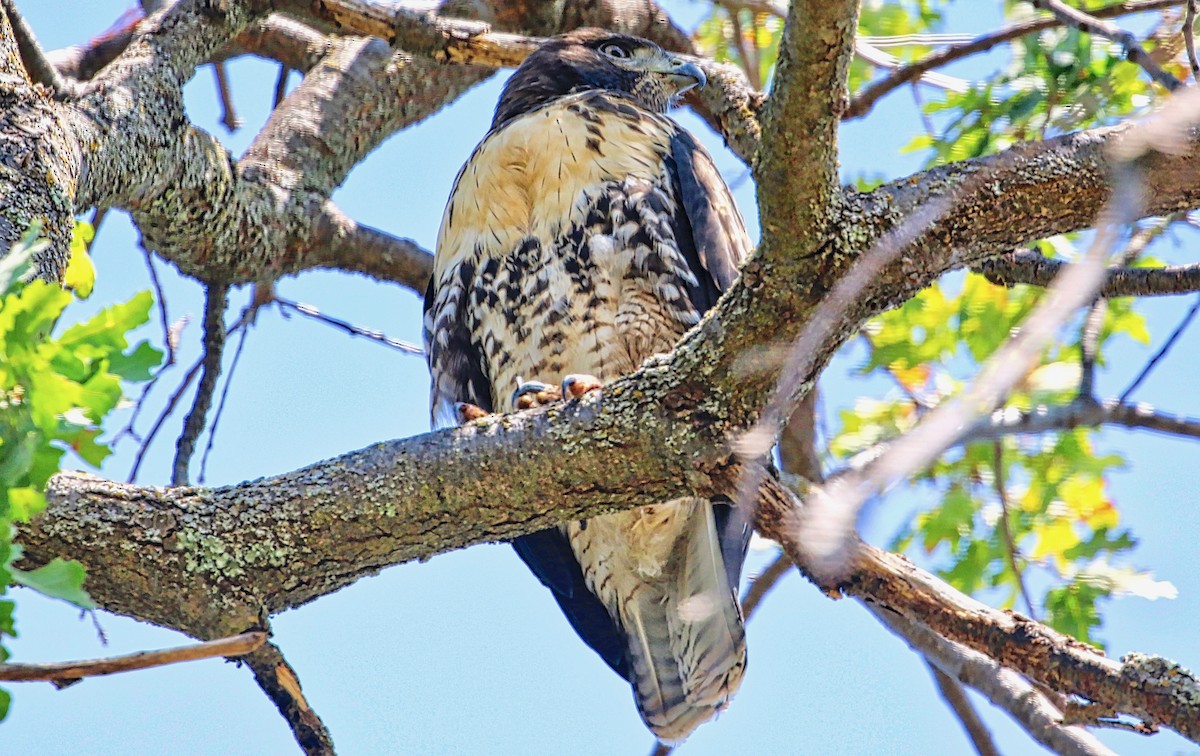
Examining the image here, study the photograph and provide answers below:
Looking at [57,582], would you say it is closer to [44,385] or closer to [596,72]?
[44,385]

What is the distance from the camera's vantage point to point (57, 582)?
1656mm

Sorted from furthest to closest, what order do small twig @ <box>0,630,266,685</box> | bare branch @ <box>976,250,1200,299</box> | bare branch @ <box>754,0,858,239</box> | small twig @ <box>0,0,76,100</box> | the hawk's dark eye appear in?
the hawk's dark eye
small twig @ <box>0,0,76,100</box>
bare branch @ <box>976,250,1200,299</box>
bare branch @ <box>754,0,858,239</box>
small twig @ <box>0,630,266,685</box>

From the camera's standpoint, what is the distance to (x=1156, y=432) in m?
3.13

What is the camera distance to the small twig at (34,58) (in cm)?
325

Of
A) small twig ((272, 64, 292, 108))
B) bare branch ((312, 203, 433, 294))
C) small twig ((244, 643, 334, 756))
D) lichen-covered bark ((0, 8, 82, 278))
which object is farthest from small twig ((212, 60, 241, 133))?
small twig ((244, 643, 334, 756))

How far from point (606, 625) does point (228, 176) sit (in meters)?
1.94

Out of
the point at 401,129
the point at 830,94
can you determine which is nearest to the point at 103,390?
the point at 830,94

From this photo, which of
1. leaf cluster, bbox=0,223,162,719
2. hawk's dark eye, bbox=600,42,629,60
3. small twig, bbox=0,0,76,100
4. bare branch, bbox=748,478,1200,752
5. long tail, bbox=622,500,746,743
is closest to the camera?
leaf cluster, bbox=0,223,162,719

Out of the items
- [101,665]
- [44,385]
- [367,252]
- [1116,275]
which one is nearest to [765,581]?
[1116,275]

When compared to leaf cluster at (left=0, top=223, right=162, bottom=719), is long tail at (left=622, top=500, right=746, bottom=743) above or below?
above

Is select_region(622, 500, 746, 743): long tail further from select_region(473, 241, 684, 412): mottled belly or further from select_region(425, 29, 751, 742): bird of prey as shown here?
select_region(473, 241, 684, 412): mottled belly

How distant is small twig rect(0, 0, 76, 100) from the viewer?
325cm

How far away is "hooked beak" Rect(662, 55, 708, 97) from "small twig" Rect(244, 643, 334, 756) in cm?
261

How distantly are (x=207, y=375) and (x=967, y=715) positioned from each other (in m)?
2.78
